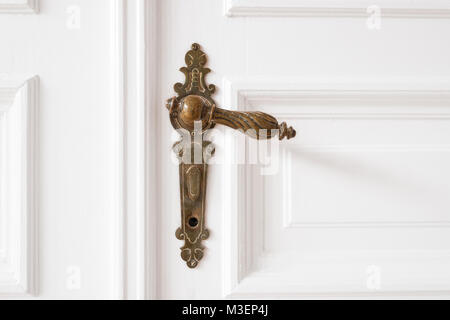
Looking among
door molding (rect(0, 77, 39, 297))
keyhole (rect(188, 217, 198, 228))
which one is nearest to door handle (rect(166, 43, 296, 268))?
keyhole (rect(188, 217, 198, 228))

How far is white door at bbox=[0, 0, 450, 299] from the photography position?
0.36 m

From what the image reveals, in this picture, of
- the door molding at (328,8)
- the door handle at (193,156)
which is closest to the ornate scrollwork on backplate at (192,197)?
Answer: the door handle at (193,156)

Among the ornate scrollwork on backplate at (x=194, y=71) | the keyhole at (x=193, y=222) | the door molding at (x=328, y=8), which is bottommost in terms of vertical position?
the keyhole at (x=193, y=222)

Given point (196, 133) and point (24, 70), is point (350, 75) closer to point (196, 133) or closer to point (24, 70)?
point (196, 133)

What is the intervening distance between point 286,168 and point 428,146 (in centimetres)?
14

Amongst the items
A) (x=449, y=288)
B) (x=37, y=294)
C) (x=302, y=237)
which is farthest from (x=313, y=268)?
(x=37, y=294)

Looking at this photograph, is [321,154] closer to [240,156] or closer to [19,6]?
[240,156]

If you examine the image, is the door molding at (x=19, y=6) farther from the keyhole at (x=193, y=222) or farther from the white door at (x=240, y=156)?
the keyhole at (x=193, y=222)

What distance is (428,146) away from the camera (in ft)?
1.22

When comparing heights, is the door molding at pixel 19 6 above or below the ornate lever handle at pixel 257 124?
above

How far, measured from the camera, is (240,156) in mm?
363

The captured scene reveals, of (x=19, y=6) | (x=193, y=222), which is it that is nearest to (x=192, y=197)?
(x=193, y=222)

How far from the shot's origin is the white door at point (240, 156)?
1.17 ft

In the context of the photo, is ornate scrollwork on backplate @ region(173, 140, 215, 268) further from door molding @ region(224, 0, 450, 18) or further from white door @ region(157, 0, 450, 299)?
door molding @ region(224, 0, 450, 18)
